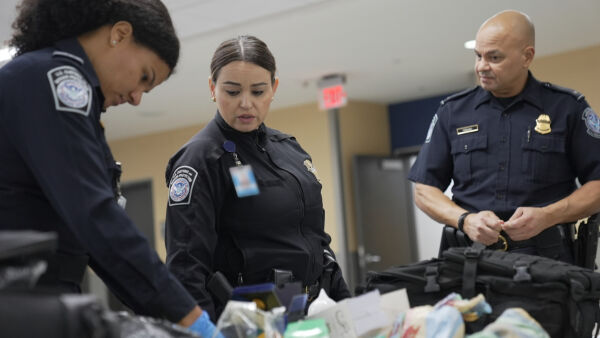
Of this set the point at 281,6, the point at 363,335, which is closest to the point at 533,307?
the point at 363,335

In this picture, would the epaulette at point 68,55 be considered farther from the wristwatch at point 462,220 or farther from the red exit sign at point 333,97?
the red exit sign at point 333,97

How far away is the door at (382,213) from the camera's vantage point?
750 centimetres

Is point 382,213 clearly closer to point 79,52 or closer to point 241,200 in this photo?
point 241,200

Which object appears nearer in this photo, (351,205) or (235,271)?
(235,271)

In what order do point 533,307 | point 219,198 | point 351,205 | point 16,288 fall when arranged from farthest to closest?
point 351,205, point 219,198, point 533,307, point 16,288

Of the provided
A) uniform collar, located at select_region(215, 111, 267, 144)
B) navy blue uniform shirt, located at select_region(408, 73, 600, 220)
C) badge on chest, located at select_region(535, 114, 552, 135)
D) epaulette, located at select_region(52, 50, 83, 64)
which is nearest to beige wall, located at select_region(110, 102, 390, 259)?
navy blue uniform shirt, located at select_region(408, 73, 600, 220)

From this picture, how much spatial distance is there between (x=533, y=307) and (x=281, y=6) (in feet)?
11.2

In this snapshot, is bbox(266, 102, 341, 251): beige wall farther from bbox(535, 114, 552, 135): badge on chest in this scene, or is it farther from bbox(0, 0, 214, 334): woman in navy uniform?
bbox(0, 0, 214, 334): woman in navy uniform

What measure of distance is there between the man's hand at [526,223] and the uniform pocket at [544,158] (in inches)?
5.1

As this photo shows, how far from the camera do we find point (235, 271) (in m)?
1.65

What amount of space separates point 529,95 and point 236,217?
1060 millimetres

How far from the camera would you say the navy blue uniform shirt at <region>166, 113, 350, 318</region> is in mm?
1556

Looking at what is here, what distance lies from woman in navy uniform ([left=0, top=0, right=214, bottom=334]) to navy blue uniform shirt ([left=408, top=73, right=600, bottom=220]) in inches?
44.9

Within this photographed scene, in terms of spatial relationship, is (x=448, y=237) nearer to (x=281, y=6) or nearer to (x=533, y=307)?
(x=533, y=307)
